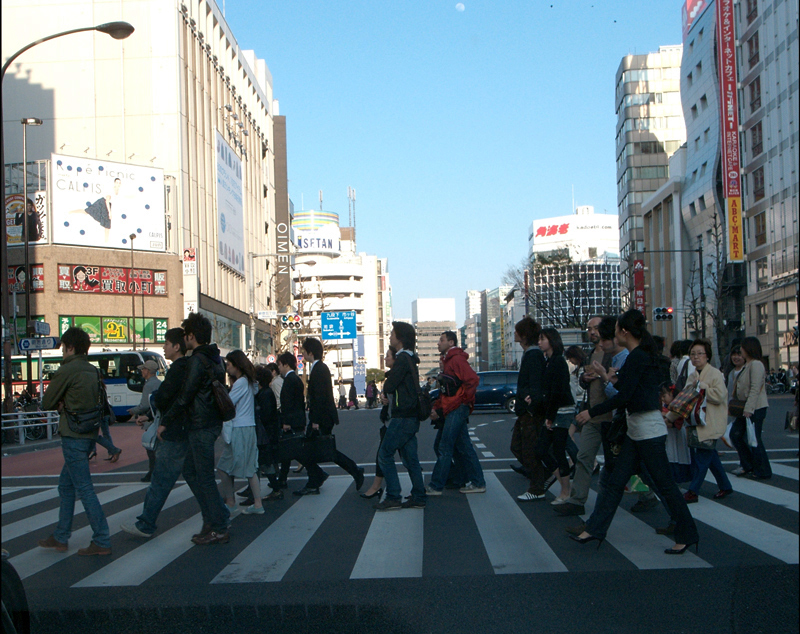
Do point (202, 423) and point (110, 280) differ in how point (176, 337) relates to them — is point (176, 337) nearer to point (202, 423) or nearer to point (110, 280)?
point (202, 423)

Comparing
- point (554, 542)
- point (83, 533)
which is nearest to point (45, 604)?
point (83, 533)

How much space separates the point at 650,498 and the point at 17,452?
1689cm

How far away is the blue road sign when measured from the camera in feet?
160

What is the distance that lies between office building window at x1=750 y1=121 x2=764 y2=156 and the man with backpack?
3564 centimetres

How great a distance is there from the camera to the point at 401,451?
28.0 ft

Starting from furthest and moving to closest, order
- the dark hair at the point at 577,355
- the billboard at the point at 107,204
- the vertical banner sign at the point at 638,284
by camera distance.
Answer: the vertical banner sign at the point at 638,284, the billboard at the point at 107,204, the dark hair at the point at 577,355

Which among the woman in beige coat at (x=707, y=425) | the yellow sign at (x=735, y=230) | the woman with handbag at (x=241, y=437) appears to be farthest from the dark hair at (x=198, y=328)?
the yellow sign at (x=735, y=230)

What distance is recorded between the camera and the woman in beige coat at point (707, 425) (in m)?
8.22

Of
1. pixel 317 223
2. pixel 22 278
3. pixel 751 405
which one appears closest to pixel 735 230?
pixel 22 278

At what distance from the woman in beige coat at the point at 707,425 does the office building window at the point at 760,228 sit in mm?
36428

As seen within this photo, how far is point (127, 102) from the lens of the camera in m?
47.1

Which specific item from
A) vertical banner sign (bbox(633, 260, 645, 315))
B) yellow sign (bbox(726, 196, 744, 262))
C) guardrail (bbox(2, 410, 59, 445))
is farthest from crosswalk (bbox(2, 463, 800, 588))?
vertical banner sign (bbox(633, 260, 645, 315))

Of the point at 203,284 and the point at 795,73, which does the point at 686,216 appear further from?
the point at 795,73

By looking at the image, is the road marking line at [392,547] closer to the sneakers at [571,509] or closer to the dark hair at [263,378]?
the sneakers at [571,509]
